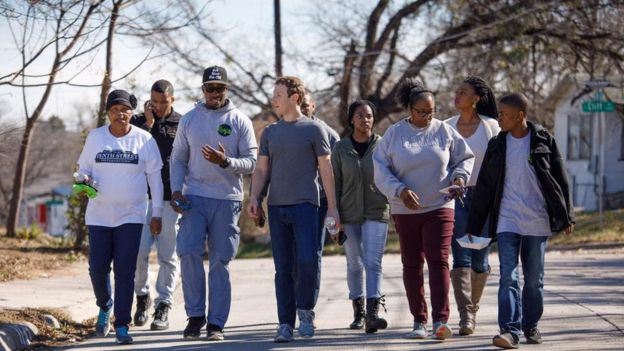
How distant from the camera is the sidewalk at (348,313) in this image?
9281 mm

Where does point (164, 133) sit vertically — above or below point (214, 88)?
below

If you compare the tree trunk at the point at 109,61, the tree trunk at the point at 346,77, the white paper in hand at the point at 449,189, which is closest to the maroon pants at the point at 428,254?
the white paper in hand at the point at 449,189

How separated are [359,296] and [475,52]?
68.6 feet

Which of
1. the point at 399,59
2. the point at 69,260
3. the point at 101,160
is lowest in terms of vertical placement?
the point at 69,260

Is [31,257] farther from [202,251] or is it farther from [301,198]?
[301,198]

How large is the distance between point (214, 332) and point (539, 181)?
9.21 ft

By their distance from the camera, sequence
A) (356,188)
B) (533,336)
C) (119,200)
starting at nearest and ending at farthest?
(533,336) < (119,200) < (356,188)

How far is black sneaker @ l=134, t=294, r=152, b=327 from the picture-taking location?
1104cm

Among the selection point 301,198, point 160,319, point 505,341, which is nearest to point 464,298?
point 505,341

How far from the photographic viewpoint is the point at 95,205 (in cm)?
971

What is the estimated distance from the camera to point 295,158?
970cm

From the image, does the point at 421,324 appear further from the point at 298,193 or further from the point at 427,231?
the point at 298,193

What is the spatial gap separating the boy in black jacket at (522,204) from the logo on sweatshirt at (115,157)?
8.98ft

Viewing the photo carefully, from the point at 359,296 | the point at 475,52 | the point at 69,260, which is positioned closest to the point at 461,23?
the point at 475,52
